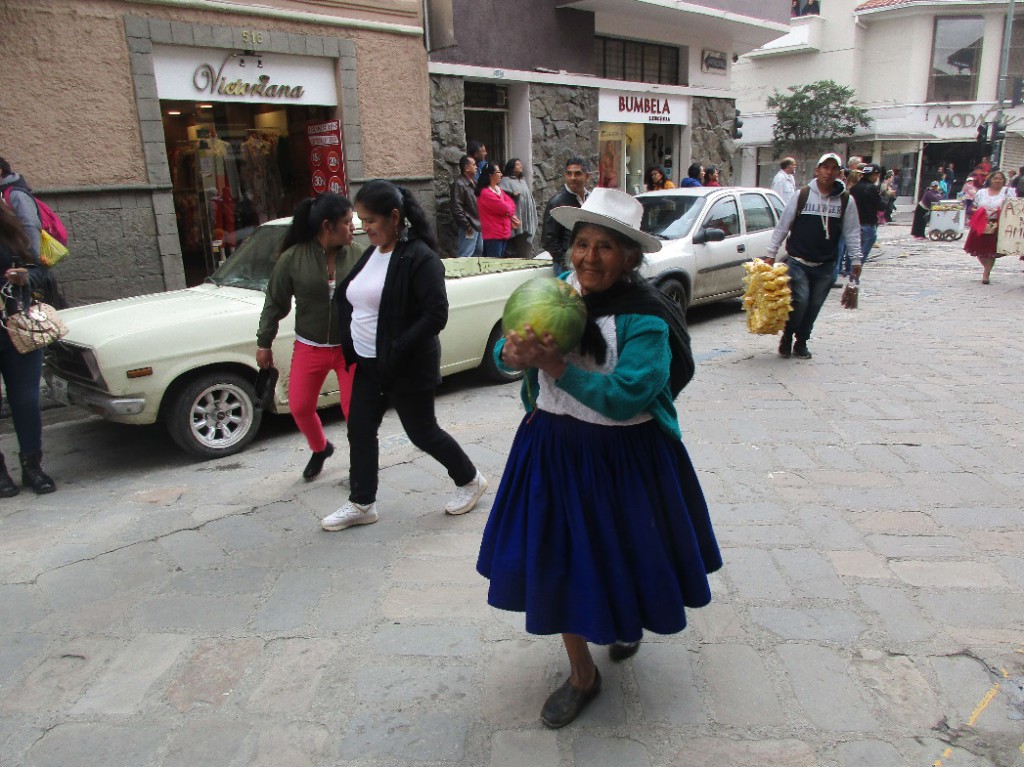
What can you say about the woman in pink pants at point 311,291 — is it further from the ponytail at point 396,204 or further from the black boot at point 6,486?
the black boot at point 6,486

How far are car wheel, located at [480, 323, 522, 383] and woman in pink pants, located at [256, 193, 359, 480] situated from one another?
7.69 ft

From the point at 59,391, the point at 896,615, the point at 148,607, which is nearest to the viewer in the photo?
the point at 896,615

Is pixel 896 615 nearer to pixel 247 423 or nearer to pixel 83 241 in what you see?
pixel 247 423

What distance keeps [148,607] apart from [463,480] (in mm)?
1532

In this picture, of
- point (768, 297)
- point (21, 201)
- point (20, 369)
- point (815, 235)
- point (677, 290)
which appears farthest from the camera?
point (677, 290)

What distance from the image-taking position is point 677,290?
8398 mm

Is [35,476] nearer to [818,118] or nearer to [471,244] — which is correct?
[471,244]

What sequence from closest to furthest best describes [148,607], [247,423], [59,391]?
[148,607] < [247,423] < [59,391]

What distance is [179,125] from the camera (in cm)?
946

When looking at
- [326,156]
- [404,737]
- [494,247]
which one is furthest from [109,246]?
[404,737]

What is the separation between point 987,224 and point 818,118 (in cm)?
2168

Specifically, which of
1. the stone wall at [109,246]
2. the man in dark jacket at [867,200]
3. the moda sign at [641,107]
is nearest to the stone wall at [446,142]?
the moda sign at [641,107]

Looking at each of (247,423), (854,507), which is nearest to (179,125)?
(247,423)

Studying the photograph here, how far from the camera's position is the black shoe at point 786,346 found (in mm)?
7105
